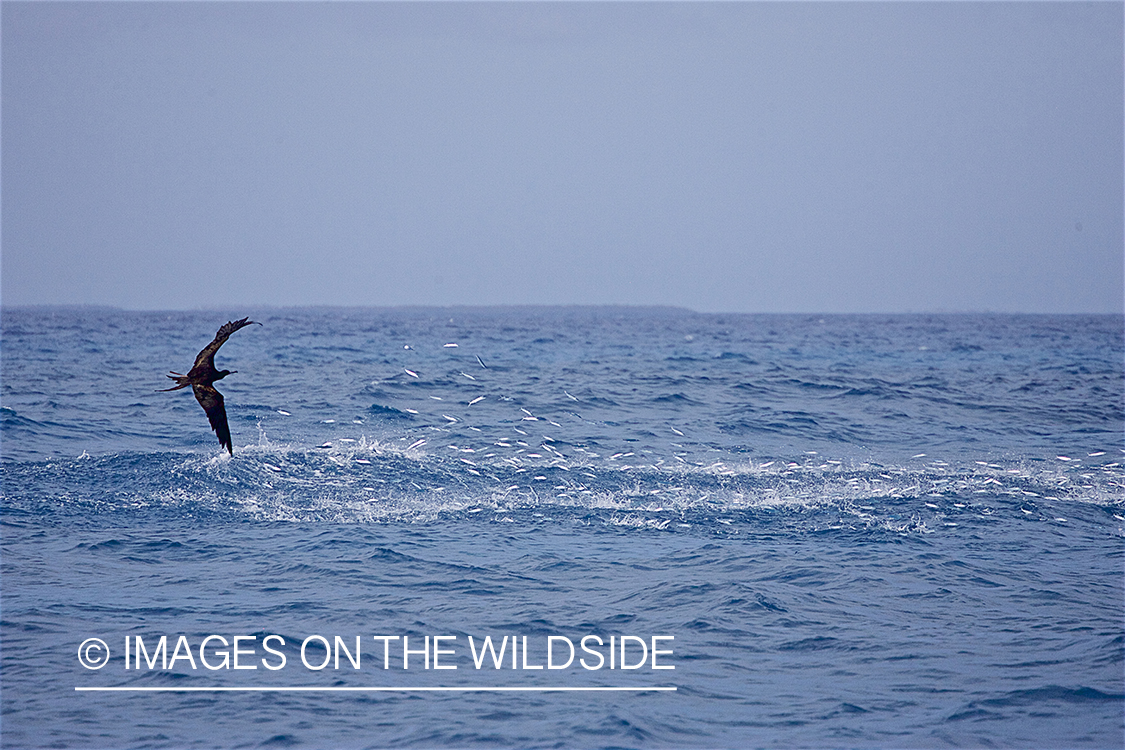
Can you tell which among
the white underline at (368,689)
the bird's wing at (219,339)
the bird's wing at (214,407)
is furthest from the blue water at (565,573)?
the bird's wing at (219,339)

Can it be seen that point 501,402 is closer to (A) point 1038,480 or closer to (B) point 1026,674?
(A) point 1038,480

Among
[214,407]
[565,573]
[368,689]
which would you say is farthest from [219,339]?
[565,573]

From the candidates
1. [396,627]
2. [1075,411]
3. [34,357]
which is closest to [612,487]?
[396,627]

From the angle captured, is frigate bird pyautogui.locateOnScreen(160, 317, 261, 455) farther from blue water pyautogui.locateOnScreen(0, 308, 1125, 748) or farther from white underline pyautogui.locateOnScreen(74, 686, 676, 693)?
white underline pyautogui.locateOnScreen(74, 686, 676, 693)

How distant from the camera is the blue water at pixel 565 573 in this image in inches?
295

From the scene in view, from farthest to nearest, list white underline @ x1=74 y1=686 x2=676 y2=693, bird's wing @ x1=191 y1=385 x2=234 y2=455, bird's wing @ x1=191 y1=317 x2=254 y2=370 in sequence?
1. bird's wing @ x1=191 y1=385 x2=234 y2=455
2. bird's wing @ x1=191 y1=317 x2=254 y2=370
3. white underline @ x1=74 y1=686 x2=676 y2=693

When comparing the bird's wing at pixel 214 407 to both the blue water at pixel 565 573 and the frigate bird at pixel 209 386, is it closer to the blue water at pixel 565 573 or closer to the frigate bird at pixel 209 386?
the frigate bird at pixel 209 386

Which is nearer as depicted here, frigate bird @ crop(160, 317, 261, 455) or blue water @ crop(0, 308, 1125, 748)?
blue water @ crop(0, 308, 1125, 748)

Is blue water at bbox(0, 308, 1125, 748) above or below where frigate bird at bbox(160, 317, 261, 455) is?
below

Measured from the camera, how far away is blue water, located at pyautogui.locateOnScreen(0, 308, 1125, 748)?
7.50m

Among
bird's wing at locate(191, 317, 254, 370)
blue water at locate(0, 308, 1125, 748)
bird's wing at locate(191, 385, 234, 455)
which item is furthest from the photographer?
bird's wing at locate(191, 385, 234, 455)

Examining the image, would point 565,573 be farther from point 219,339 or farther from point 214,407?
point 219,339

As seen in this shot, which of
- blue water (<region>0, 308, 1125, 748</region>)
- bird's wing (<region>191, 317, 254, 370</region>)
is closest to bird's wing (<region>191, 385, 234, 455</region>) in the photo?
bird's wing (<region>191, 317, 254, 370</region>)

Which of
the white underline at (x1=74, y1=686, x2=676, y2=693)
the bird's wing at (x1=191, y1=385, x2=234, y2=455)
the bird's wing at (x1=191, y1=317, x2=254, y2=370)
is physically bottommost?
the white underline at (x1=74, y1=686, x2=676, y2=693)
